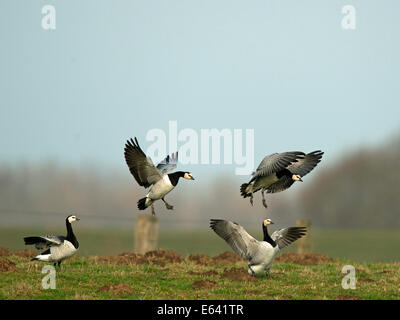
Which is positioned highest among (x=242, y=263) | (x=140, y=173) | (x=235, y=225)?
(x=140, y=173)

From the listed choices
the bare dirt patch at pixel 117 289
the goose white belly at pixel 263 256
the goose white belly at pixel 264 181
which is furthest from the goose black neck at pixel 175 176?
the bare dirt patch at pixel 117 289

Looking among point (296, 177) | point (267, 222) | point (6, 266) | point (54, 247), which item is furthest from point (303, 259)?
point (6, 266)

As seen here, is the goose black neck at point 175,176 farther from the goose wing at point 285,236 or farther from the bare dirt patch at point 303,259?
the bare dirt patch at point 303,259

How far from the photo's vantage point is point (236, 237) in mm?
16641

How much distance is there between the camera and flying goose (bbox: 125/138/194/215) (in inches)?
639

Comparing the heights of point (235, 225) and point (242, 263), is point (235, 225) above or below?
above

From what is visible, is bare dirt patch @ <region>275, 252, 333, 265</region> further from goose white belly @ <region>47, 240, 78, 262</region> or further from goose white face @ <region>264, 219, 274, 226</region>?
goose white belly @ <region>47, 240, 78, 262</region>

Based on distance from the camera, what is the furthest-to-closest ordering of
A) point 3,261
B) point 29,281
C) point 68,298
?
point 3,261, point 29,281, point 68,298

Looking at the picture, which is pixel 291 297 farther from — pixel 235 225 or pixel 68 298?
pixel 68 298

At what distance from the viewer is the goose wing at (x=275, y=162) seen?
54.5 feet
